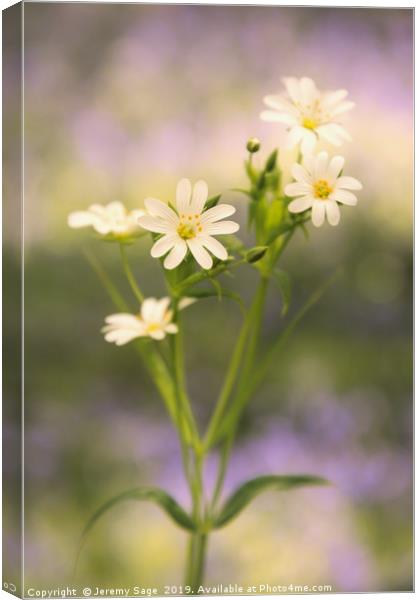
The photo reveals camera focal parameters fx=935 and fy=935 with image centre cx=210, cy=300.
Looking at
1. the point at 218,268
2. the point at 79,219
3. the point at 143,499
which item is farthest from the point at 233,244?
the point at 143,499

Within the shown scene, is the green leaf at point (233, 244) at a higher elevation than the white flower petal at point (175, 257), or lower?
higher

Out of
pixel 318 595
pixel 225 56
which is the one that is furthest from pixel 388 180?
pixel 318 595

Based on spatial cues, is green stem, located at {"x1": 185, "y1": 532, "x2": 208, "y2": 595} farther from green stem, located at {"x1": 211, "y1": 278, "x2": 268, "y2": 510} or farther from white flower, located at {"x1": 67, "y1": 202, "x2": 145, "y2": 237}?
white flower, located at {"x1": 67, "y1": 202, "x2": 145, "y2": 237}

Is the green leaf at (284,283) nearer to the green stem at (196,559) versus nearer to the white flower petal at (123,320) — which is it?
the white flower petal at (123,320)

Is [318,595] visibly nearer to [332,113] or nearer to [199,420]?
[199,420]

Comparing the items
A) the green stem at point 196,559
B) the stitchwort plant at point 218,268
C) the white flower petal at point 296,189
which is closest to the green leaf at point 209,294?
the stitchwort plant at point 218,268

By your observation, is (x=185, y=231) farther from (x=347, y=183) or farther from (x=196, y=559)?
(x=196, y=559)

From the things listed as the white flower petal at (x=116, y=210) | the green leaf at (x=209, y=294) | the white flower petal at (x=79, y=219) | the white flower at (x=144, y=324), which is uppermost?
the white flower petal at (x=116, y=210)

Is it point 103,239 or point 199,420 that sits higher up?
point 103,239
